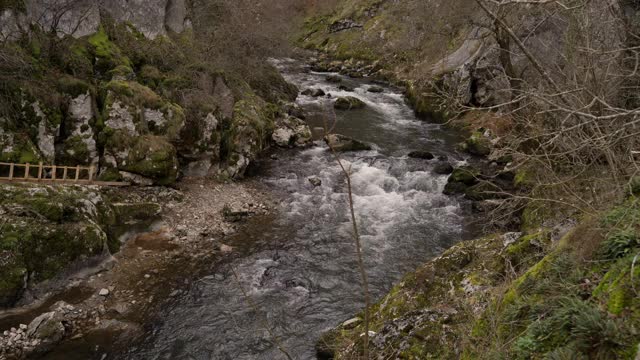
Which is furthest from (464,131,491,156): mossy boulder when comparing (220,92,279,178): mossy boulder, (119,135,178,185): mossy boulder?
(119,135,178,185): mossy boulder

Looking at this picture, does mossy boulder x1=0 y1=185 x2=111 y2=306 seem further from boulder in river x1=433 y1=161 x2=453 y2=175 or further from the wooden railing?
boulder in river x1=433 y1=161 x2=453 y2=175

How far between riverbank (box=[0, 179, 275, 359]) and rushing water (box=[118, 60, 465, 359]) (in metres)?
0.67

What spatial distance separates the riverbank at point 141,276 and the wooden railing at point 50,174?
1.12m

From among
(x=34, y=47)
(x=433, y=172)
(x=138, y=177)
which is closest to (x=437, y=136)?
(x=433, y=172)

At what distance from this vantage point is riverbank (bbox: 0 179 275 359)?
9.73m

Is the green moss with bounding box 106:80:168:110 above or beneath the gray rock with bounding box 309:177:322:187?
above

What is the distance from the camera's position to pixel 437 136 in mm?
25625

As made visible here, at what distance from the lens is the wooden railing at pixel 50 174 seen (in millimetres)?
13039

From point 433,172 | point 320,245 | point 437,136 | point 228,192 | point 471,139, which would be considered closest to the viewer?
point 320,245

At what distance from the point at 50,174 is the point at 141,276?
5.16 meters

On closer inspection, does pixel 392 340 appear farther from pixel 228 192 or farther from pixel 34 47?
pixel 34 47

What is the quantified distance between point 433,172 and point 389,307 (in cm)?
1215

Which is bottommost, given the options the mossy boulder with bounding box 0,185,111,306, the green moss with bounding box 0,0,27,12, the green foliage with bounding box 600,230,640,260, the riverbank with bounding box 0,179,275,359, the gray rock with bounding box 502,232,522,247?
the riverbank with bounding box 0,179,275,359

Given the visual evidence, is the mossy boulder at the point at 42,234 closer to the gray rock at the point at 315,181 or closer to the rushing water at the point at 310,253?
the rushing water at the point at 310,253
